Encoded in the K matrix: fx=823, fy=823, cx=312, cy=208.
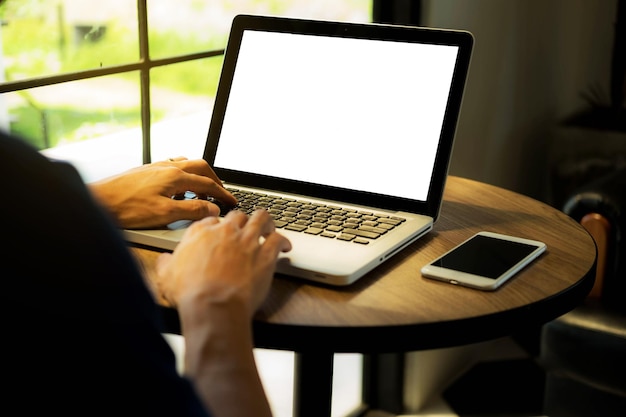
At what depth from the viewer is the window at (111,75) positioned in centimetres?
122

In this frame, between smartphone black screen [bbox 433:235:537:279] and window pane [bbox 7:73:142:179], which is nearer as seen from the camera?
smartphone black screen [bbox 433:235:537:279]

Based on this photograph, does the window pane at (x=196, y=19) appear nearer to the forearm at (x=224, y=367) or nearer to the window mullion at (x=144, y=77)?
the window mullion at (x=144, y=77)

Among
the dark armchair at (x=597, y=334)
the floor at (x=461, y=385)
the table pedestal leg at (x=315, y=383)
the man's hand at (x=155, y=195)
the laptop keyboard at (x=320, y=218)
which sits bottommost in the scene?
the floor at (x=461, y=385)

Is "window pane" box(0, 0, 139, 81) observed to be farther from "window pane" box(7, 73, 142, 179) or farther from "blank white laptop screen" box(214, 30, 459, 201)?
"blank white laptop screen" box(214, 30, 459, 201)

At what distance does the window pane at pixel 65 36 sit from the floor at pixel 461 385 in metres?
0.84

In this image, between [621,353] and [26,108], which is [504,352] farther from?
[26,108]

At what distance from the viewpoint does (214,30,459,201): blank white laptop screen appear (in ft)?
3.69

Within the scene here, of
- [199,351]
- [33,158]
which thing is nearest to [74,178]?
[33,158]

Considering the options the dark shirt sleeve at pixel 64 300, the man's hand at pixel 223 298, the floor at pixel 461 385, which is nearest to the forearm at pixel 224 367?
the man's hand at pixel 223 298

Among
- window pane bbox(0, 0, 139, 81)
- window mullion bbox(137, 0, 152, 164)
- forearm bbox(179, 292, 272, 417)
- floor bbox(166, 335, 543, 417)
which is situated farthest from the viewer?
floor bbox(166, 335, 543, 417)

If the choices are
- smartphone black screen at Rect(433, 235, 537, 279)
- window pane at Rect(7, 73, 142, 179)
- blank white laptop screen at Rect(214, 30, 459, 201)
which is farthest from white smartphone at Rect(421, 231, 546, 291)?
window pane at Rect(7, 73, 142, 179)

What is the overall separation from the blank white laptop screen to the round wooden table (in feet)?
0.44

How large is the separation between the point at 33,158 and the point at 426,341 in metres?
0.52

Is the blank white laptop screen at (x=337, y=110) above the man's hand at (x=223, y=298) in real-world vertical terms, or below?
above
